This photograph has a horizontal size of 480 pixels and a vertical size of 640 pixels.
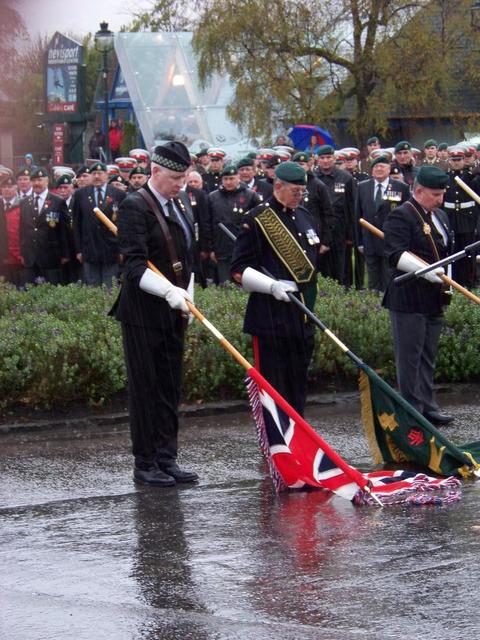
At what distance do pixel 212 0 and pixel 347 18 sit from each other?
9.64 feet

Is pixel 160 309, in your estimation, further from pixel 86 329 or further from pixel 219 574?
pixel 86 329

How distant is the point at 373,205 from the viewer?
1670 cm

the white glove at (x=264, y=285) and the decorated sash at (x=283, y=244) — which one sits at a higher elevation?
the decorated sash at (x=283, y=244)

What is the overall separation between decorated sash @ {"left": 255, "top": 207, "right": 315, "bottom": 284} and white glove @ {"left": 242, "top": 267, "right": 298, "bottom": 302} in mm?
117

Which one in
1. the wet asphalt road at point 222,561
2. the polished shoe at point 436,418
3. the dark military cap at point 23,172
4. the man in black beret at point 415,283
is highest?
the dark military cap at point 23,172

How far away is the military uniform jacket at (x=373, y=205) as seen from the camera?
16.4 metres

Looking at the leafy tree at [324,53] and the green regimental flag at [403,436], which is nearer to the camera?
the green regimental flag at [403,436]

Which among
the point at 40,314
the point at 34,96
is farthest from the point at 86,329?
the point at 34,96

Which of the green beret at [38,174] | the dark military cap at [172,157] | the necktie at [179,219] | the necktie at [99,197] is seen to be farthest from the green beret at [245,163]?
the dark military cap at [172,157]

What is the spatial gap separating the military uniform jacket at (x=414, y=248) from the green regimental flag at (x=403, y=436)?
1.26 m

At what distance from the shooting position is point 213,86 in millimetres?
31828

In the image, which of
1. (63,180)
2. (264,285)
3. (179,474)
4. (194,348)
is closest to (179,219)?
(264,285)

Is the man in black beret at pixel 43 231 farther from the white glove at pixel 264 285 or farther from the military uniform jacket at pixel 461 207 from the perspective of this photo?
the white glove at pixel 264 285

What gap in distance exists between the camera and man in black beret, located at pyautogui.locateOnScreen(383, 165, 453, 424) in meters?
8.88
